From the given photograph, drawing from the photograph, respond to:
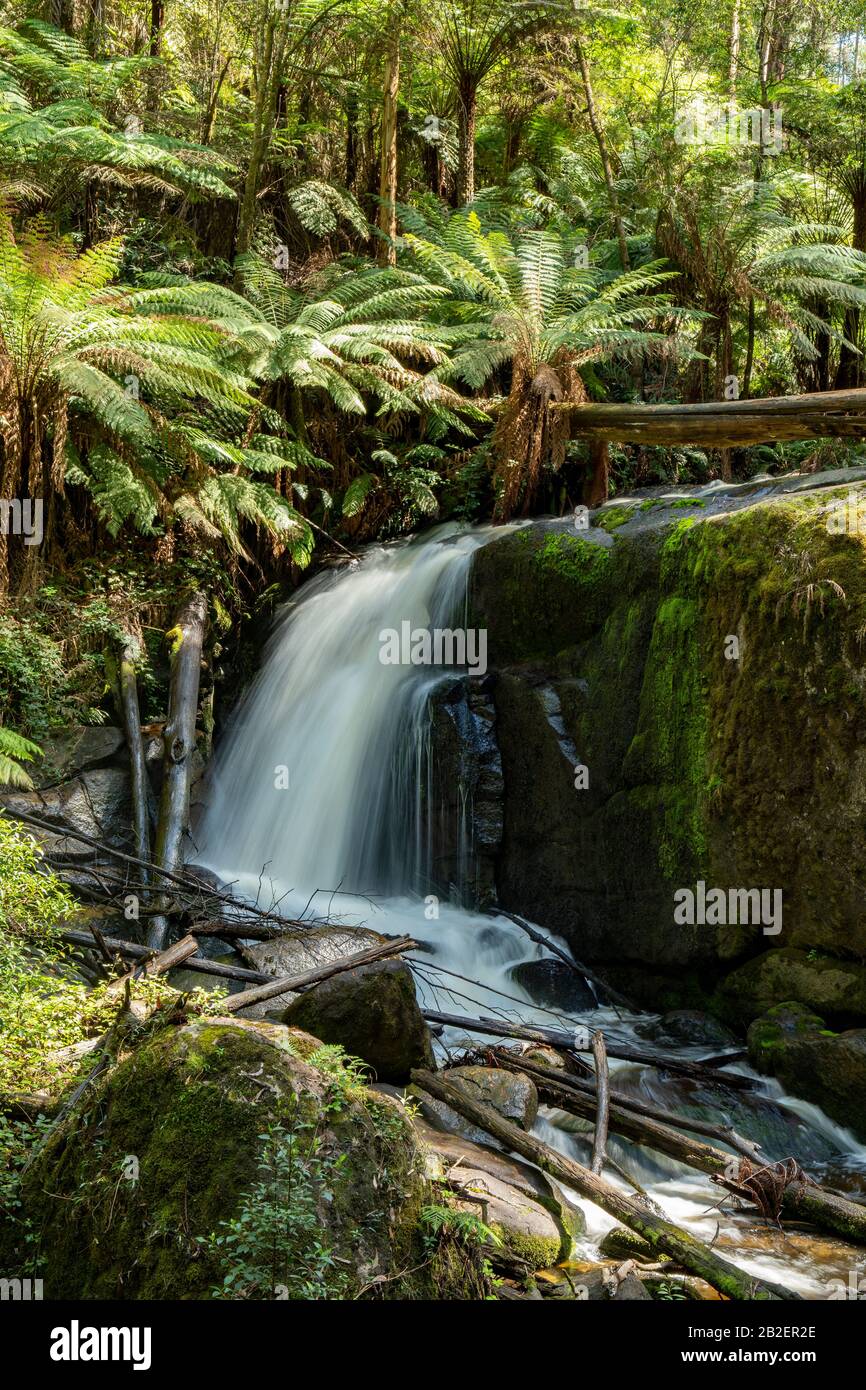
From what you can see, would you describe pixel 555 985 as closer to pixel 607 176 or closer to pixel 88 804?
pixel 88 804

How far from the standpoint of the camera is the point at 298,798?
865cm

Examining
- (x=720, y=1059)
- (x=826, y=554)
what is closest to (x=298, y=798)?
(x=720, y=1059)

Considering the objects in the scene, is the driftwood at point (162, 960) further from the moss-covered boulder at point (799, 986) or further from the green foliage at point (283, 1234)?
the moss-covered boulder at point (799, 986)

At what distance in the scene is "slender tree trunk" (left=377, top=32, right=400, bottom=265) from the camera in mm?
12836

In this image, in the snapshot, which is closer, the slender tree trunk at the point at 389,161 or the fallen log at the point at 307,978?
the fallen log at the point at 307,978

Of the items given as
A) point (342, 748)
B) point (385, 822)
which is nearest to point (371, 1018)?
point (385, 822)

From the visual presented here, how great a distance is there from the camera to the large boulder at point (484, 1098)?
446 cm

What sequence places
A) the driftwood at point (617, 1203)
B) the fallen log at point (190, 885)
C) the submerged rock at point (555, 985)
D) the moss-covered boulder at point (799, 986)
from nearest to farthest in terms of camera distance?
the driftwood at point (617, 1203)
the moss-covered boulder at point (799, 986)
the fallen log at point (190, 885)
the submerged rock at point (555, 985)

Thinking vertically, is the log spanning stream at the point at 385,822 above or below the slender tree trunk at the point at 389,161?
below

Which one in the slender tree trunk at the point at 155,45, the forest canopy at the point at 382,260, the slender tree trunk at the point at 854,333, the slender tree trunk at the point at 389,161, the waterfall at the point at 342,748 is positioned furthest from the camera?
the slender tree trunk at the point at 155,45

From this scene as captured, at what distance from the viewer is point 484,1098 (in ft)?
15.3

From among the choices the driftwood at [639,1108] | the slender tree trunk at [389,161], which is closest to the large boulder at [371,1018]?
the driftwood at [639,1108]

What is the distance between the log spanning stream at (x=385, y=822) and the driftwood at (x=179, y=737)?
70 centimetres

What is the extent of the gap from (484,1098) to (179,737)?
14.9ft
